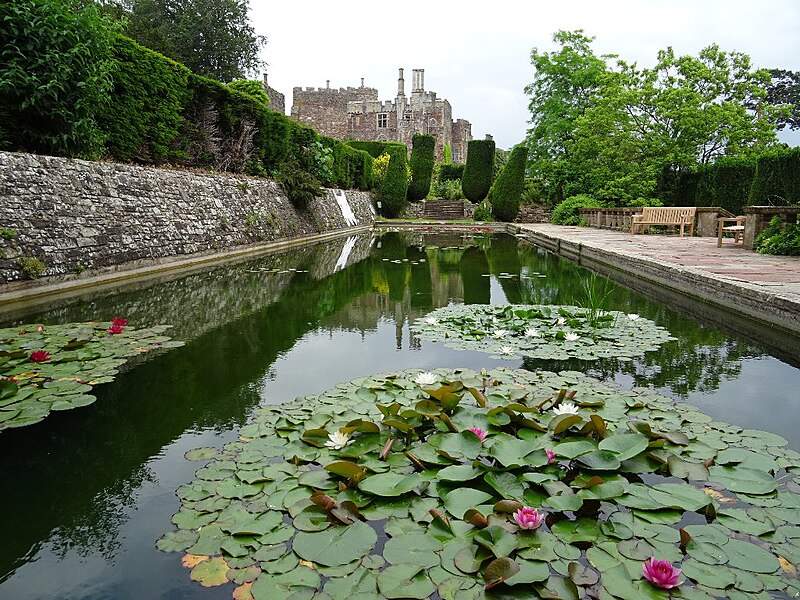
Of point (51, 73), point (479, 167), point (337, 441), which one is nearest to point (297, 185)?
point (51, 73)

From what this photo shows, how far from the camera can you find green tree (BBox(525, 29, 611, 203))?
2456 cm

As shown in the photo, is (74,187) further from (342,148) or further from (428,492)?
(342,148)

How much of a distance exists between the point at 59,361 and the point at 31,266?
8.92 feet

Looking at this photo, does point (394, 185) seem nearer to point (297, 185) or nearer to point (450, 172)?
point (450, 172)

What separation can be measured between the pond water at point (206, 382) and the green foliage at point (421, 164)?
19.2 metres

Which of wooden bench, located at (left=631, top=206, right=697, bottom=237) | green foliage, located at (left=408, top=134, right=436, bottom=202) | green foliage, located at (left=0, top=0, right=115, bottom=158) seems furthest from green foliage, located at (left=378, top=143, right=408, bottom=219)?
green foliage, located at (left=0, top=0, right=115, bottom=158)

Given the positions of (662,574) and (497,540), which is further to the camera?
(497,540)

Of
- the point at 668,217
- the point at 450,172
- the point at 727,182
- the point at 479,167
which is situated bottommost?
the point at 668,217

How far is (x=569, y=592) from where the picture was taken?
4.61 feet

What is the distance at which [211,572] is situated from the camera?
1.52m

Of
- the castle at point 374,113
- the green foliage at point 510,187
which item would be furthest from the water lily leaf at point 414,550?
the castle at point 374,113

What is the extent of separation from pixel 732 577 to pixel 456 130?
147ft

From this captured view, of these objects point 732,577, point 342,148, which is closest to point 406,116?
point 342,148

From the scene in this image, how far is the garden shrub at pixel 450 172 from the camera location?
31281 mm
